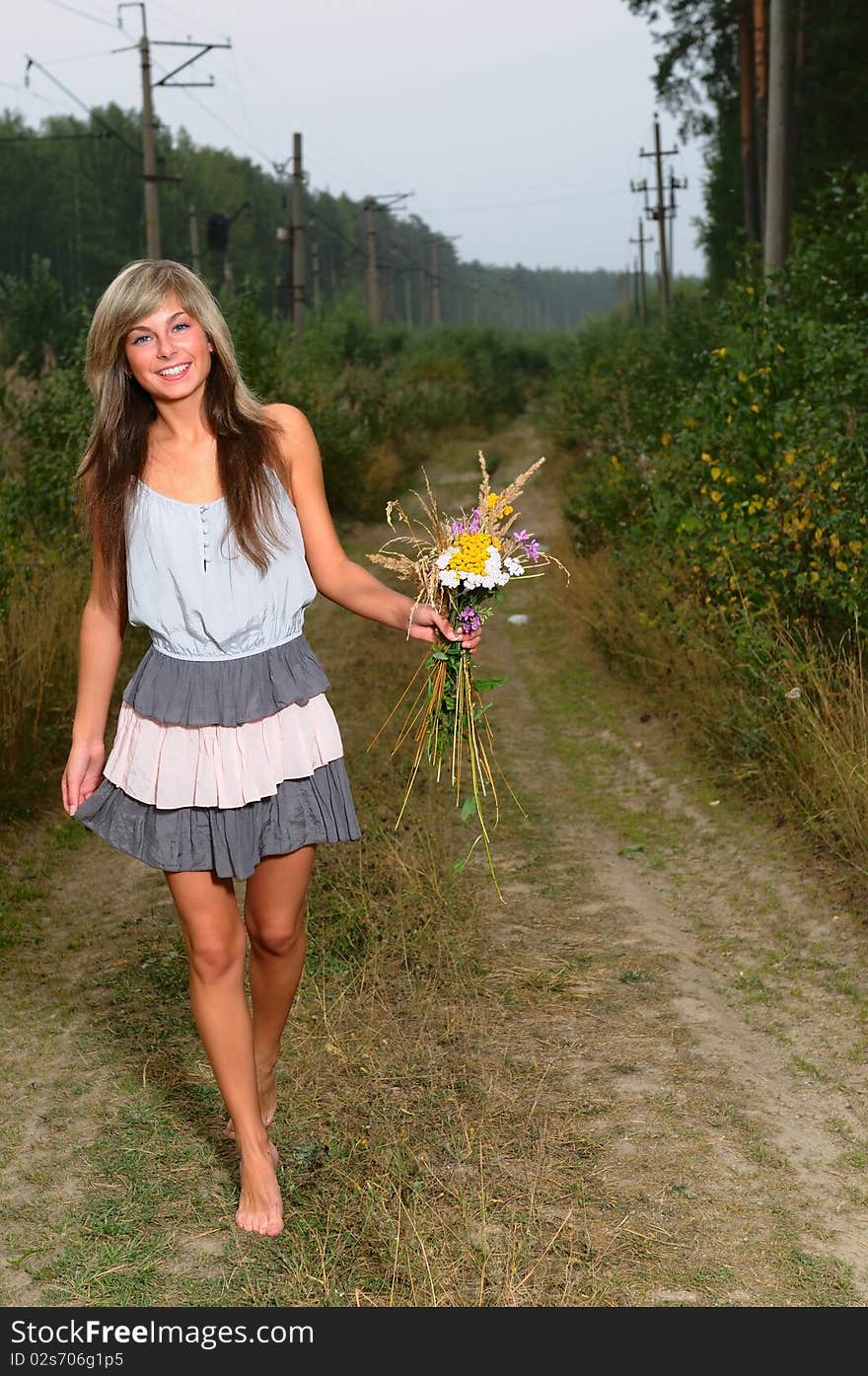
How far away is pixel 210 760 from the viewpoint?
3070 mm

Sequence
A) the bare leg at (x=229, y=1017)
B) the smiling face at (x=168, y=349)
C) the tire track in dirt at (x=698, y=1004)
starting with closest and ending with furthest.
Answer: the smiling face at (x=168, y=349) < the bare leg at (x=229, y=1017) < the tire track in dirt at (x=698, y=1004)

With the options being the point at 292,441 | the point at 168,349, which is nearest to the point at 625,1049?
the point at 292,441

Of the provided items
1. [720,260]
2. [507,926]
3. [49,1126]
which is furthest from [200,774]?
[720,260]

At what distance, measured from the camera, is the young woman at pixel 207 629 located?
3039 mm

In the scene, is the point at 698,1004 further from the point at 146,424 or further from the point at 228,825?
the point at 146,424

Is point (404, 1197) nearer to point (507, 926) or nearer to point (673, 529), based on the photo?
point (507, 926)

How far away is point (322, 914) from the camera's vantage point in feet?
16.2

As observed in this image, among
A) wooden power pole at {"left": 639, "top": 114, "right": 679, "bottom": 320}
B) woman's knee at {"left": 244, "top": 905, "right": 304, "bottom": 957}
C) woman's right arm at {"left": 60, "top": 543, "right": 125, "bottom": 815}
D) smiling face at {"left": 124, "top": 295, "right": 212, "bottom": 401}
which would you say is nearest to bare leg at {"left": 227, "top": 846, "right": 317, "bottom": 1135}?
woman's knee at {"left": 244, "top": 905, "right": 304, "bottom": 957}

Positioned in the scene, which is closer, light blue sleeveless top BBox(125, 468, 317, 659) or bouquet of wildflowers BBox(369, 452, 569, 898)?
light blue sleeveless top BBox(125, 468, 317, 659)

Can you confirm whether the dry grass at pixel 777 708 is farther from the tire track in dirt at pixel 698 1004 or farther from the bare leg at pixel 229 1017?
the bare leg at pixel 229 1017

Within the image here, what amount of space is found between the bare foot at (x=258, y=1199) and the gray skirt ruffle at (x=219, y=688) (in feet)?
3.44

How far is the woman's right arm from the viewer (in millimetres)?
3215

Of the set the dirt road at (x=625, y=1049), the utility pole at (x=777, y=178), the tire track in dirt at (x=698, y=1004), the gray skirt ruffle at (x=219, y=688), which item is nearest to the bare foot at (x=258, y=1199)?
the dirt road at (x=625, y=1049)

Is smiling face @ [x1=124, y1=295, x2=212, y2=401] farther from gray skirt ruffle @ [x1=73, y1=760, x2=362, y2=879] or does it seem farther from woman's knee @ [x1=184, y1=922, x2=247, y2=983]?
woman's knee @ [x1=184, y1=922, x2=247, y2=983]
